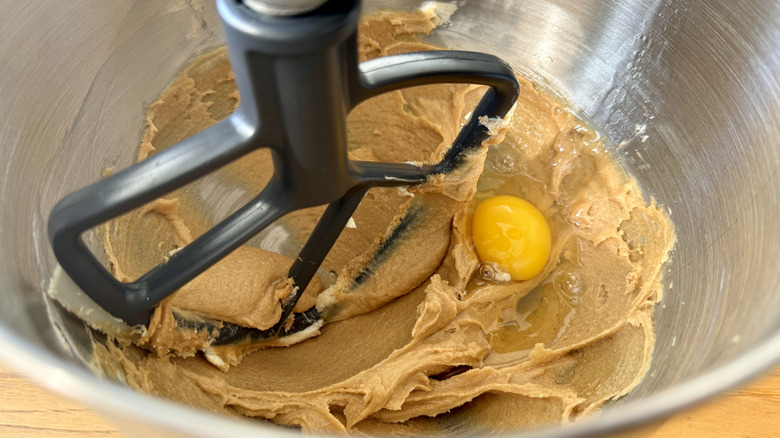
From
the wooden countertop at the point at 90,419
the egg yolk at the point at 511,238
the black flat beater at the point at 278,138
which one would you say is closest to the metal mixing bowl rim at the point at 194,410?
the black flat beater at the point at 278,138

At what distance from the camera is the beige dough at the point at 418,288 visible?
74cm

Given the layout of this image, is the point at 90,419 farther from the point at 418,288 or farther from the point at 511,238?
the point at 511,238

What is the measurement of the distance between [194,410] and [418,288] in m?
0.55

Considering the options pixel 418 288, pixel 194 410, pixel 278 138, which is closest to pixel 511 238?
pixel 418 288

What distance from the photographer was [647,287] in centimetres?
81

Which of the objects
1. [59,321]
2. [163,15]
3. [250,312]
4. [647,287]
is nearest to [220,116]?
[163,15]

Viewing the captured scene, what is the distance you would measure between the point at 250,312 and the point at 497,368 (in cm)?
35

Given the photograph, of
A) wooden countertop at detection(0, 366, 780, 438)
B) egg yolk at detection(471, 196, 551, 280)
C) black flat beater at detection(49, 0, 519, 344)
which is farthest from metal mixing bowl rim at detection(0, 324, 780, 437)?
egg yolk at detection(471, 196, 551, 280)

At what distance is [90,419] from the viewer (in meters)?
0.73

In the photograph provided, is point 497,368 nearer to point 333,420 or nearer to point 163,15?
point 333,420

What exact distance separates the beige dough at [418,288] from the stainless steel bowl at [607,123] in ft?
0.14

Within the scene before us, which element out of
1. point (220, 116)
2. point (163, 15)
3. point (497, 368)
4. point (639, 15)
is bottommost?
point (497, 368)

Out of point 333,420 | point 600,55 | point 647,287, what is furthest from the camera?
point 600,55

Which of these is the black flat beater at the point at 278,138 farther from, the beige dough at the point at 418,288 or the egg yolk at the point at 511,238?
the egg yolk at the point at 511,238
